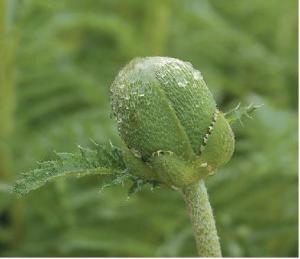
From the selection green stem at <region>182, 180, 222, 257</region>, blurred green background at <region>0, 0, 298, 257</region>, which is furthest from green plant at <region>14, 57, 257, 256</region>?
blurred green background at <region>0, 0, 298, 257</region>

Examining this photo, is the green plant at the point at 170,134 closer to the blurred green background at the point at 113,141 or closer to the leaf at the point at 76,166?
the leaf at the point at 76,166

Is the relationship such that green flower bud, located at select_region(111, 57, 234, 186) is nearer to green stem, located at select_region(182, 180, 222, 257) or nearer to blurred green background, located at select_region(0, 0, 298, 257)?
green stem, located at select_region(182, 180, 222, 257)

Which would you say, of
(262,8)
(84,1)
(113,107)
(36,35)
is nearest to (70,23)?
(36,35)

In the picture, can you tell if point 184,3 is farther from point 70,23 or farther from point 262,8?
point 262,8

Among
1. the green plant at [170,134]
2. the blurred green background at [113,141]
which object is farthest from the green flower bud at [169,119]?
the blurred green background at [113,141]

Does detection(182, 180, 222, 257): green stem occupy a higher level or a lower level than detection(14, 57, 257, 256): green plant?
lower

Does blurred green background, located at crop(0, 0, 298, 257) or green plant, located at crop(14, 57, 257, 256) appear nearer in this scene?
green plant, located at crop(14, 57, 257, 256)

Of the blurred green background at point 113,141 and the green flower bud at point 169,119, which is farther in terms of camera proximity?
the blurred green background at point 113,141

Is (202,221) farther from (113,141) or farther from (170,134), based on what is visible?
(113,141)
